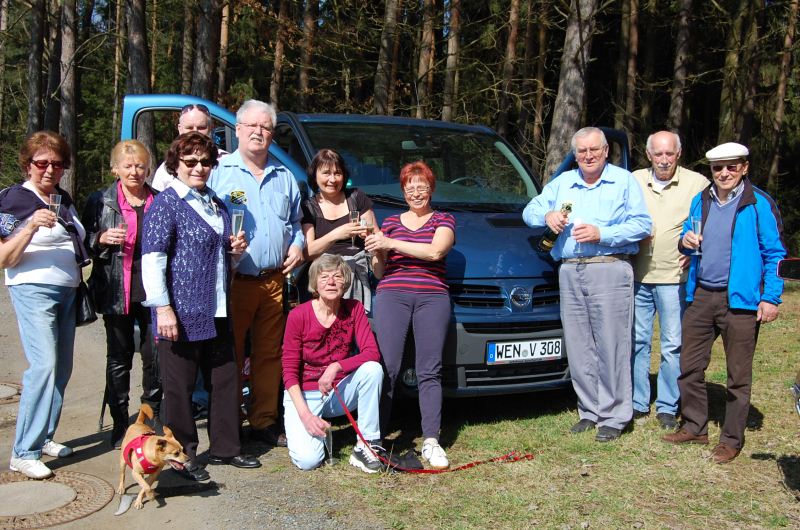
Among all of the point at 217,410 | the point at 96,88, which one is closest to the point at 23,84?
the point at 96,88

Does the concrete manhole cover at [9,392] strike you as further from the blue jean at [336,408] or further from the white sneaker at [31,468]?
the blue jean at [336,408]

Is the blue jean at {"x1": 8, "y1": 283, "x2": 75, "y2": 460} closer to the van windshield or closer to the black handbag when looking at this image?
the black handbag

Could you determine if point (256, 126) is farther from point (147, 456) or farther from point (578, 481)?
point (578, 481)

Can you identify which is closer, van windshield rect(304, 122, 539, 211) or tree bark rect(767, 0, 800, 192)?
van windshield rect(304, 122, 539, 211)

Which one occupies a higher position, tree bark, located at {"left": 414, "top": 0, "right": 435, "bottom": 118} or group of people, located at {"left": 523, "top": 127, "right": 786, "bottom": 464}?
tree bark, located at {"left": 414, "top": 0, "right": 435, "bottom": 118}

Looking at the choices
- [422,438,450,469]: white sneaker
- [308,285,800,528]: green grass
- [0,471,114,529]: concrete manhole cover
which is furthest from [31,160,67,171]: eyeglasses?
[422,438,450,469]: white sneaker

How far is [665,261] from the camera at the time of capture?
5352 millimetres

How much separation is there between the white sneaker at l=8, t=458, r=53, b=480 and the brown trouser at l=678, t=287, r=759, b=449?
150 inches

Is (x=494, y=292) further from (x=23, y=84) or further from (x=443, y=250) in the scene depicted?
(x=23, y=84)

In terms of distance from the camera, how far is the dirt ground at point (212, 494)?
391 centimetres

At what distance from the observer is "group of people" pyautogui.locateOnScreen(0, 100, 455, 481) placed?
172 inches

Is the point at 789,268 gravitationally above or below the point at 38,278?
above

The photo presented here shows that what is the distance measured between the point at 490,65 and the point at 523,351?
15102 mm

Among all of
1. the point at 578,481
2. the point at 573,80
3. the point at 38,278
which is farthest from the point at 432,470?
the point at 573,80
